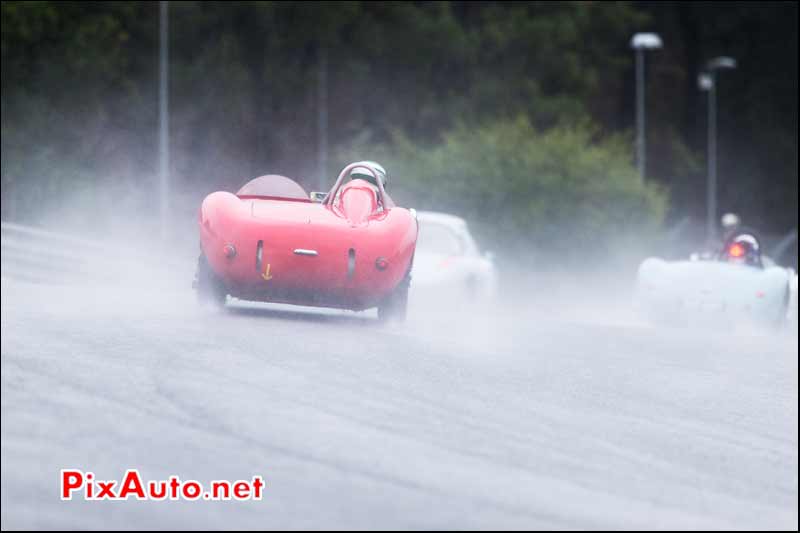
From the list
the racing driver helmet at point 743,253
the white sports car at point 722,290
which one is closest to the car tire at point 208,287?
the white sports car at point 722,290

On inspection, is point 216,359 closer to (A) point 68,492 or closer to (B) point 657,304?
(A) point 68,492

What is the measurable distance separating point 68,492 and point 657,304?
13.6 metres

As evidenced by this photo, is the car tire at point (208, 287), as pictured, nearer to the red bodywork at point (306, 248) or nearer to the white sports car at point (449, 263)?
the red bodywork at point (306, 248)

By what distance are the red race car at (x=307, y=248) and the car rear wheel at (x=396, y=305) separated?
0.29 ft

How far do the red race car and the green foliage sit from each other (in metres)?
25.8

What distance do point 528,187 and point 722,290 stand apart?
18.7m

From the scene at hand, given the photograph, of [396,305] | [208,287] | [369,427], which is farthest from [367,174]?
[369,427]

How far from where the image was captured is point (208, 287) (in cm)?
1091

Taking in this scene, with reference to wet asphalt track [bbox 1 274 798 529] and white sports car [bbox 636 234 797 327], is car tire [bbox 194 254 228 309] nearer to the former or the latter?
wet asphalt track [bbox 1 274 798 529]

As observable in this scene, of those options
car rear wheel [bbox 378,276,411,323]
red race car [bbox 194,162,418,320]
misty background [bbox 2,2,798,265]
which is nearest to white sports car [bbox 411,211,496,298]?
car rear wheel [bbox 378,276,411,323]

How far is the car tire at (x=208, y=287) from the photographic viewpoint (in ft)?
35.4

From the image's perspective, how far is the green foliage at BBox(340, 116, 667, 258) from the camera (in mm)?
37156

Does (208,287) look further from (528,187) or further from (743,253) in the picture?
(528,187)

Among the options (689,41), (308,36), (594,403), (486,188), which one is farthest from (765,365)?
(689,41)
